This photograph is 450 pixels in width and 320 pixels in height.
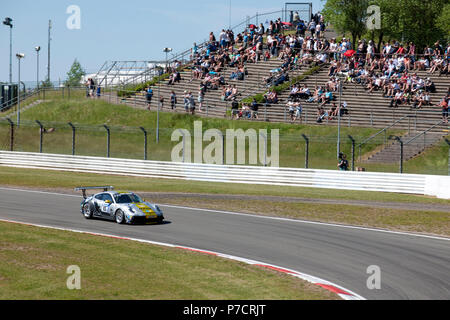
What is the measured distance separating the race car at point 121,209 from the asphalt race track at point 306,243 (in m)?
0.30

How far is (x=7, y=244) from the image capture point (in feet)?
48.9

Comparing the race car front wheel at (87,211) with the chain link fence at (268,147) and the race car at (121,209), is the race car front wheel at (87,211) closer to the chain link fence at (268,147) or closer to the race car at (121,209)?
the race car at (121,209)

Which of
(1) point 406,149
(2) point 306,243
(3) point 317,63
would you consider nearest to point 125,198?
(2) point 306,243

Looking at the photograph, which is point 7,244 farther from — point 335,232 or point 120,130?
point 120,130

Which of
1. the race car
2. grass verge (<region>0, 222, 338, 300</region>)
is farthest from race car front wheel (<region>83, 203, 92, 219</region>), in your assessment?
grass verge (<region>0, 222, 338, 300</region>)

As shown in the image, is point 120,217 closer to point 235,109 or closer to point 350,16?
point 235,109

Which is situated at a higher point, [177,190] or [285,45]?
[285,45]

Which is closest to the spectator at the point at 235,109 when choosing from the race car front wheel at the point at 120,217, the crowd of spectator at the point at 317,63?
the crowd of spectator at the point at 317,63

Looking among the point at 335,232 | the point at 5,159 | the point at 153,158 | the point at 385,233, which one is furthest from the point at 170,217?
the point at 5,159

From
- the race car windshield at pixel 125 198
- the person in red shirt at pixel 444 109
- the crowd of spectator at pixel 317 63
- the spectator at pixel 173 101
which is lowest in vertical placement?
the race car windshield at pixel 125 198

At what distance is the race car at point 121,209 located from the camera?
61.7 ft

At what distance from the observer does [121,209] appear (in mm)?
19016

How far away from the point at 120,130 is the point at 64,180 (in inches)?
501
